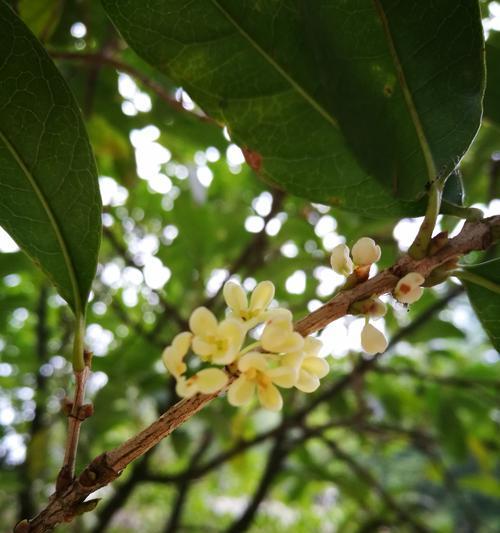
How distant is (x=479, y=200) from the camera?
212 centimetres

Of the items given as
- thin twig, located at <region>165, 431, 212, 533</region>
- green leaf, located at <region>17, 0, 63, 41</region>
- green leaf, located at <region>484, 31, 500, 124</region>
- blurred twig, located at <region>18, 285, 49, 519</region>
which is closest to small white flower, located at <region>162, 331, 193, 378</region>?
green leaf, located at <region>484, 31, 500, 124</region>

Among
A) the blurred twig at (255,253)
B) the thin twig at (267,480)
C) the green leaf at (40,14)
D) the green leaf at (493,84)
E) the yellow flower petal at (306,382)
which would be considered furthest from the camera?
the thin twig at (267,480)

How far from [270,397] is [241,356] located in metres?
0.08

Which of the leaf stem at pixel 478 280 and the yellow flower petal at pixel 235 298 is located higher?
the yellow flower petal at pixel 235 298

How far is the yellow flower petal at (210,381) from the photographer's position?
56 cm

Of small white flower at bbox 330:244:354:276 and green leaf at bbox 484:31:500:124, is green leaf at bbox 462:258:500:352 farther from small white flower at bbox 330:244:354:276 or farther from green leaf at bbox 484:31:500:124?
green leaf at bbox 484:31:500:124

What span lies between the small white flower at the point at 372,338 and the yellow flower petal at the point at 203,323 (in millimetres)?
165

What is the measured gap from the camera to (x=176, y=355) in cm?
60

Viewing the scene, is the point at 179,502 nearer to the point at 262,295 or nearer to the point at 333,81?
the point at 262,295

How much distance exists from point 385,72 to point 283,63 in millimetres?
132

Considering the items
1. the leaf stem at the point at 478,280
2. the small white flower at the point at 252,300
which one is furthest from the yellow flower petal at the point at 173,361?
the leaf stem at the point at 478,280

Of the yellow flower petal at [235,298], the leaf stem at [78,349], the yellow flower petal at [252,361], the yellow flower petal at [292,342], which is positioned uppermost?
the leaf stem at [78,349]

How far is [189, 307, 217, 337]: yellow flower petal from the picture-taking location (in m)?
0.62

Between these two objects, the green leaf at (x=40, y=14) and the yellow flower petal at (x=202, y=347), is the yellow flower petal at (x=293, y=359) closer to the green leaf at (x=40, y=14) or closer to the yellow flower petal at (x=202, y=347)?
the yellow flower petal at (x=202, y=347)
